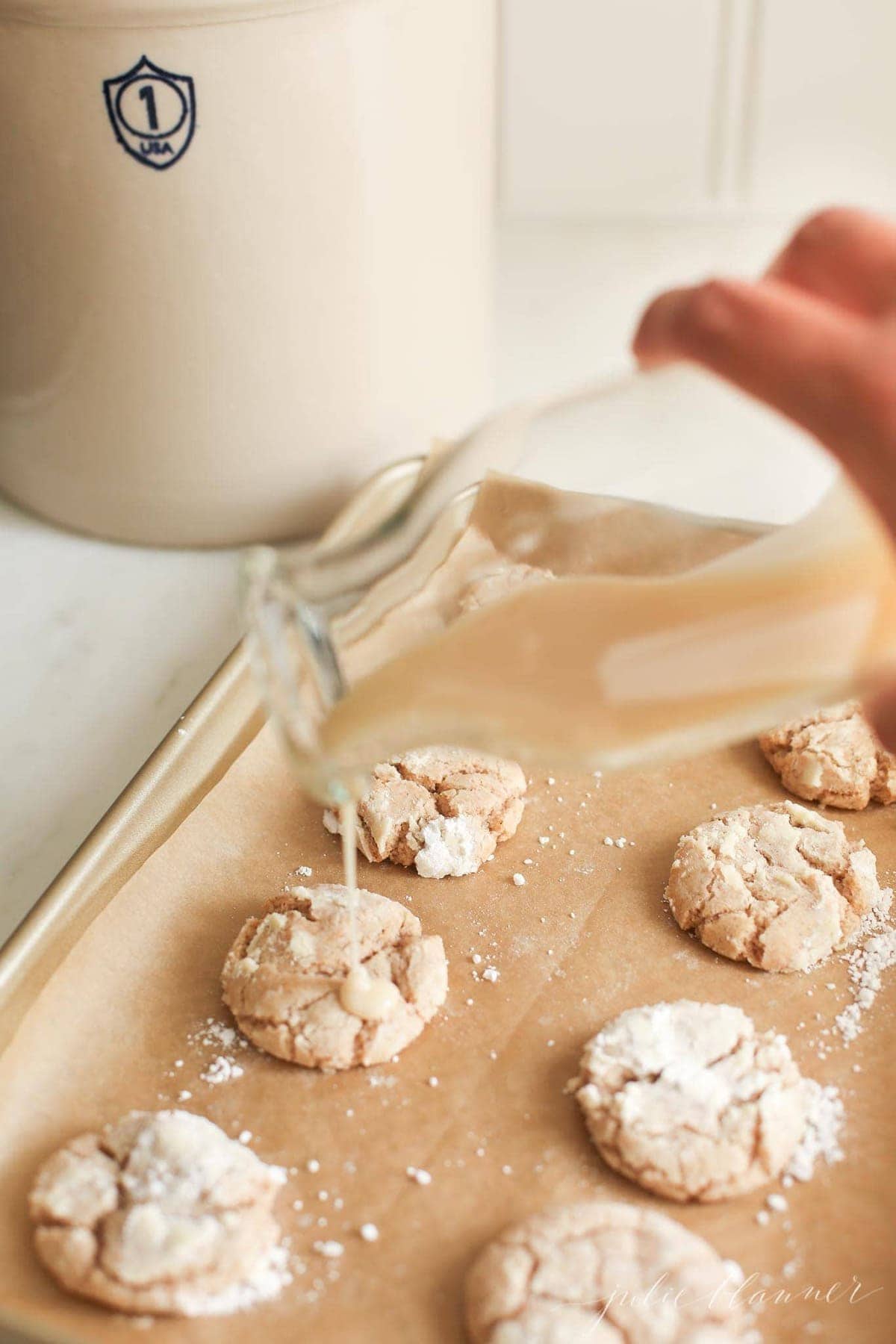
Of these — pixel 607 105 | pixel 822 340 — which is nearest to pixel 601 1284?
pixel 822 340

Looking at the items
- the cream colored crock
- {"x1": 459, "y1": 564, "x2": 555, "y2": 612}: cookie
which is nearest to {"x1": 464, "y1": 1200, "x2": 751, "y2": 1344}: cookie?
{"x1": 459, "y1": 564, "x2": 555, "y2": 612}: cookie

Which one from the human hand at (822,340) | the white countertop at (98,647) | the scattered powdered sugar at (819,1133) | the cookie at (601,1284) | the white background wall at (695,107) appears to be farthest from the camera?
the white background wall at (695,107)

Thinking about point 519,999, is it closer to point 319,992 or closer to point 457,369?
point 319,992

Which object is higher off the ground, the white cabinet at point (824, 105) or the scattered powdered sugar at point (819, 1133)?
the white cabinet at point (824, 105)

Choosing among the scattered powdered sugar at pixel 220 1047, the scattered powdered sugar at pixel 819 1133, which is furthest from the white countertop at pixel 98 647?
the scattered powdered sugar at pixel 819 1133

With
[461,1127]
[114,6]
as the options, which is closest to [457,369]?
[114,6]

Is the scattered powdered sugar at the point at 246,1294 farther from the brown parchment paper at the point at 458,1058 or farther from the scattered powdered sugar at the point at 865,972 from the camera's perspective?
the scattered powdered sugar at the point at 865,972

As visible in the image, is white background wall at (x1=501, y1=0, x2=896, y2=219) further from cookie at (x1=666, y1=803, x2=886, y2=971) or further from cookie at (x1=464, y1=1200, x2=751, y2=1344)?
cookie at (x1=464, y1=1200, x2=751, y2=1344)
